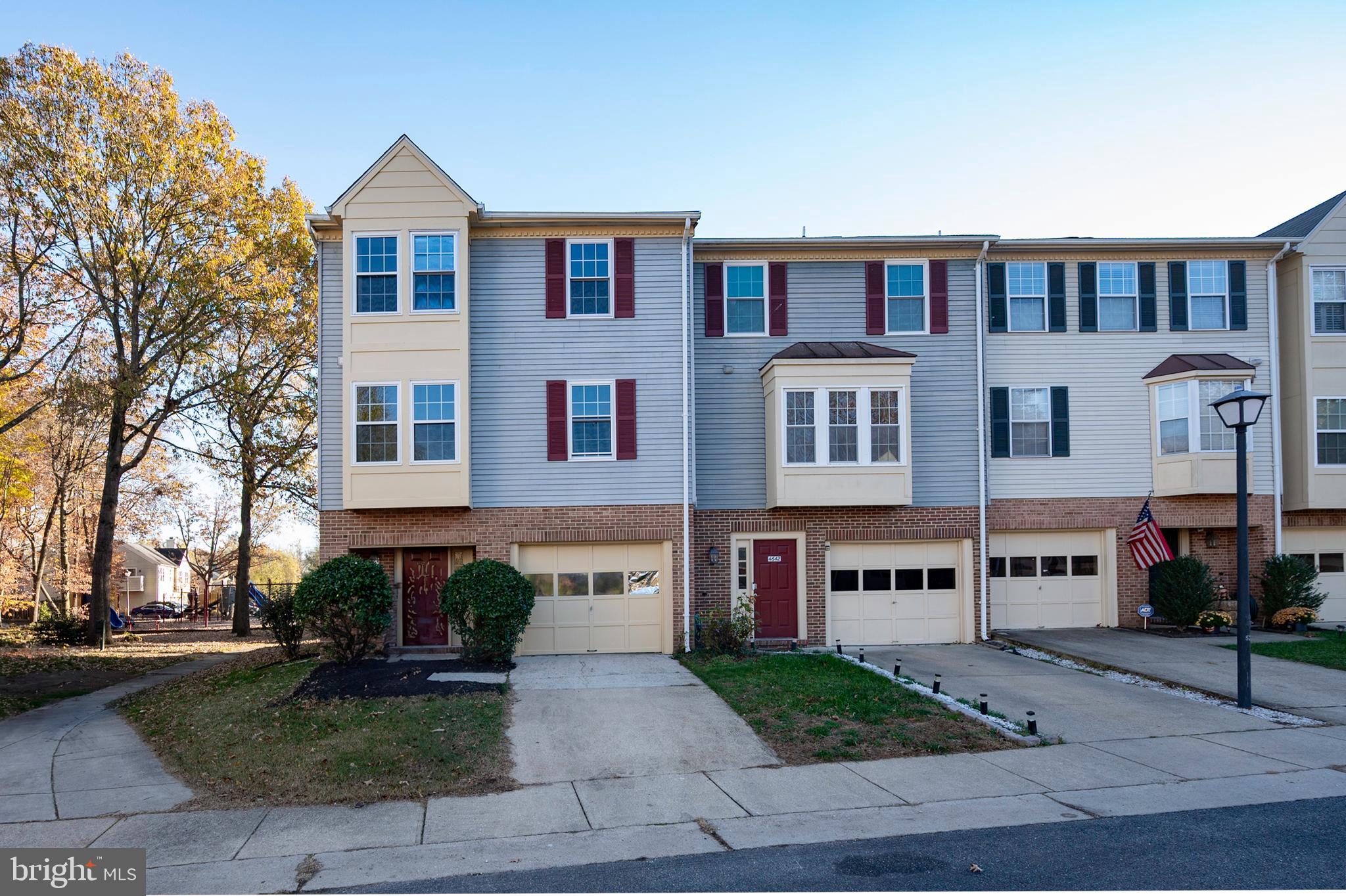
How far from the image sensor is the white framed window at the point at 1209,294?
64.4 ft

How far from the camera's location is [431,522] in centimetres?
1712

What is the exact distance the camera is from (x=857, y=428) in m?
17.8

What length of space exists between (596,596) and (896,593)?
6.19m

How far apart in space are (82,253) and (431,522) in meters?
12.1

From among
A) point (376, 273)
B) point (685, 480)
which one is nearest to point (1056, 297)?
point (685, 480)

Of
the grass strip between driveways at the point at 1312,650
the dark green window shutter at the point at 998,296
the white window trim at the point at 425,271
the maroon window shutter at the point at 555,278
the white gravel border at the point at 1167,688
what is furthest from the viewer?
the dark green window shutter at the point at 998,296

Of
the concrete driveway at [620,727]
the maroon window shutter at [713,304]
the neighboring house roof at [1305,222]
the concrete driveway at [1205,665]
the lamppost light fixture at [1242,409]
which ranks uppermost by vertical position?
the neighboring house roof at [1305,222]

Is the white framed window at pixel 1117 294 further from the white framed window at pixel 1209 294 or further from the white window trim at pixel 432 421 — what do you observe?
the white window trim at pixel 432 421

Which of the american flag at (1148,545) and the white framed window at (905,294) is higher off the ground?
the white framed window at (905,294)

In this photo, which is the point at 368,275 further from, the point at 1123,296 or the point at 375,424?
the point at 1123,296

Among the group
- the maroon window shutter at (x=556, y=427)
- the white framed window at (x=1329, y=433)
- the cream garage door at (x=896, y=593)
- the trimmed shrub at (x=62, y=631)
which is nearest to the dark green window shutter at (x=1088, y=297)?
the white framed window at (x=1329, y=433)

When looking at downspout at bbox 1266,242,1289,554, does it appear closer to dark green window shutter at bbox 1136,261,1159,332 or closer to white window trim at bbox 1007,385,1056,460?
dark green window shutter at bbox 1136,261,1159,332

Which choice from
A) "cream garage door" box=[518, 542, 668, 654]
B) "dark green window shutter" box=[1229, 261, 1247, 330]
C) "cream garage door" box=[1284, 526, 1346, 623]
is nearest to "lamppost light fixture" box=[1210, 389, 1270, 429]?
"dark green window shutter" box=[1229, 261, 1247, 330]

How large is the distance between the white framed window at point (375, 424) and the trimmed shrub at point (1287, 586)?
17842mm
